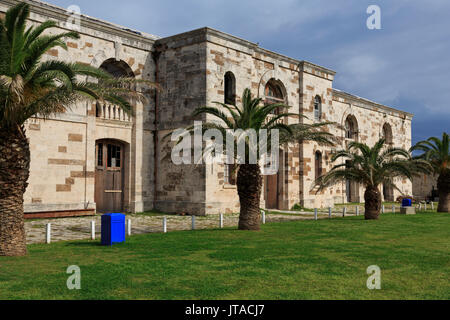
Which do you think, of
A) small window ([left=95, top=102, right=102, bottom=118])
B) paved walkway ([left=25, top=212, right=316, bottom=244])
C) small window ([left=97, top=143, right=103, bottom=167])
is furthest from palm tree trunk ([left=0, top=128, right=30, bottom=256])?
small window ([left=97, top=143, right=103, bottom=167])

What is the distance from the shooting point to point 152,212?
918 inches

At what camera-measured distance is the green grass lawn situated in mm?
7031

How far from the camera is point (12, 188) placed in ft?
33.1

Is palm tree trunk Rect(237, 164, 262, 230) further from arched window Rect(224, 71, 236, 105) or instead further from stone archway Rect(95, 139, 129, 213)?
stone archway Rect(95, 139, 129, 213)

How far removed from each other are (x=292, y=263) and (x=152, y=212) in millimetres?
14854

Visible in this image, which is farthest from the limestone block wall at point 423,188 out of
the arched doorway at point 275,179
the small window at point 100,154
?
the small window at point 100,154

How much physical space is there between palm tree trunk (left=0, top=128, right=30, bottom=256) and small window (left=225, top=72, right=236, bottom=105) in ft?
48.5

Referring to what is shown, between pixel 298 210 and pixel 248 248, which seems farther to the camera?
pixel 298 210

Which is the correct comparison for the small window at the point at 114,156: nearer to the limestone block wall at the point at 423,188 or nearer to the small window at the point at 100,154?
the small window at the point at 100,154

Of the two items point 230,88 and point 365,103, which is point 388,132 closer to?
point 365,103

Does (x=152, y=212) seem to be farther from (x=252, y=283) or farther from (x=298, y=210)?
(x=252, y=283)

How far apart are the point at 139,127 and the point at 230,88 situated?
5.23 m

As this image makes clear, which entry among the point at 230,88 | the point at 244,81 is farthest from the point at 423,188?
the point at 230,88
